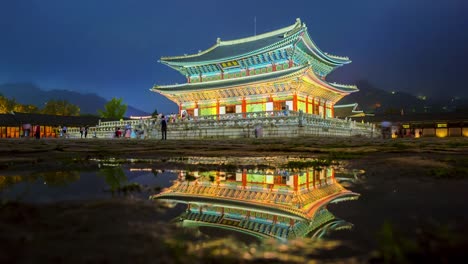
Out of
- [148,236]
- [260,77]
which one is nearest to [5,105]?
[260,77]

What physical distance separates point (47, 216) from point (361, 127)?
39544 mm

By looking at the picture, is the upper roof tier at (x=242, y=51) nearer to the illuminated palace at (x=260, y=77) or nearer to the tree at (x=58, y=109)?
the illuminated palace at (x=260, y=77)

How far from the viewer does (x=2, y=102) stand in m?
68.2

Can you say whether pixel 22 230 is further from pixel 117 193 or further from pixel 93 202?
pixel 117 193

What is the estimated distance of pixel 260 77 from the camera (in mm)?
34281

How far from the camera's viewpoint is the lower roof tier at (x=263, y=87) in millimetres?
31984

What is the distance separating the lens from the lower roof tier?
3198 centimetres

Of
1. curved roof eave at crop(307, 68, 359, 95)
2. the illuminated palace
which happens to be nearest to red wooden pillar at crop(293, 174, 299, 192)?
the illuminated palace

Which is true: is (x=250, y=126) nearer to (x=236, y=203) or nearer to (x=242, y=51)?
(x=242, y=51)

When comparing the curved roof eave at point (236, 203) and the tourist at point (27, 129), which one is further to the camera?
the tourist at point (27, 129)

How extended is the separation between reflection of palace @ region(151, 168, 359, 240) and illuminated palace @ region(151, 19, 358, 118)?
2634 centimetres

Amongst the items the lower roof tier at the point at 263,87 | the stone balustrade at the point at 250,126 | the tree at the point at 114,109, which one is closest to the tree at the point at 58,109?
the tree at the point at 114,109

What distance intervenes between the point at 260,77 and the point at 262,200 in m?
32.0

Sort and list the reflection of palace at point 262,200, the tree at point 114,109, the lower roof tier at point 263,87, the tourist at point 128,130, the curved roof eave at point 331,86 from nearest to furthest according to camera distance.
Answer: the reflection of palace at point 262,200
the lower roof tier at point 263,87
the curved roof eave at point 331,86
the tourist at point 128,130
the tree at point 114,109
